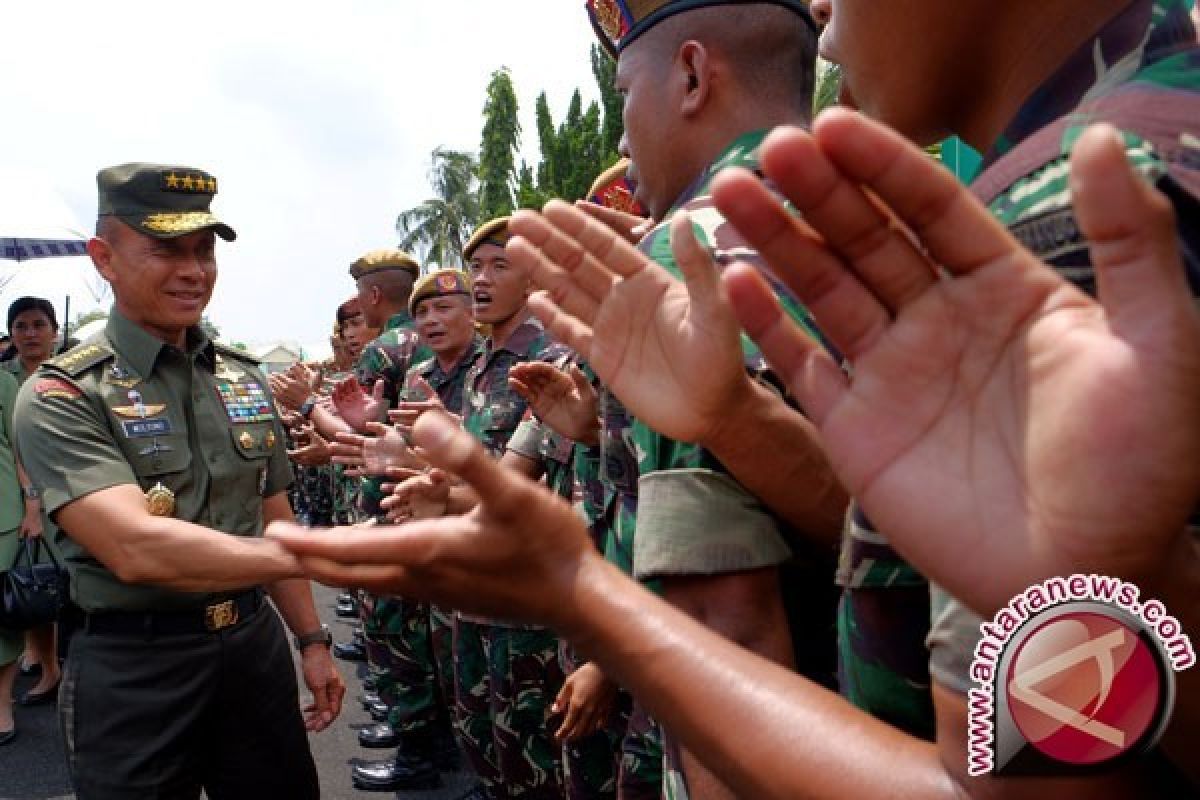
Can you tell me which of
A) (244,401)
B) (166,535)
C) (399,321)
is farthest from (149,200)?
(399,321)

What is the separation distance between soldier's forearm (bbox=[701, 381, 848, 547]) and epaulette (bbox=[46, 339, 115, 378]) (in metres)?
2.13

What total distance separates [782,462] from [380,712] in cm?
484

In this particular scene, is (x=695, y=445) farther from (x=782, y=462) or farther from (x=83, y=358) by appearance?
(x=83, y=358)

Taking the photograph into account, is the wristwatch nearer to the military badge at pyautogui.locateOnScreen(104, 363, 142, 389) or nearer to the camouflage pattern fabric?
the military badge at pyautogui.locateOnScreen(104, 363, 142, 389)

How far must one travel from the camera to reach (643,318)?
1221 millimetres

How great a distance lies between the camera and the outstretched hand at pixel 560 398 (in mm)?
2553

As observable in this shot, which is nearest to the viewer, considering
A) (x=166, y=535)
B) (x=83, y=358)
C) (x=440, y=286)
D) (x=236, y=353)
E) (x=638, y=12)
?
(x=638, y=12)

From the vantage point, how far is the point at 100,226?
2717mm

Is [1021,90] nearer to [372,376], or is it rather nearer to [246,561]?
[246,561]

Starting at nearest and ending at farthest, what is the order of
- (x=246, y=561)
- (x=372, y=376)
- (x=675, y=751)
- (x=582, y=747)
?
(x=675, y=751), (x=246, y=561), (x=582, y=747), (x=372, y=376)

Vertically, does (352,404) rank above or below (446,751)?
above

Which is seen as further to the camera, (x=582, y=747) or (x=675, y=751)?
(x=582, y=747)

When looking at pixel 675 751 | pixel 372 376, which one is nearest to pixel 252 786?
pixel 675 751

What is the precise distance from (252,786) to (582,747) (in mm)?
1044
